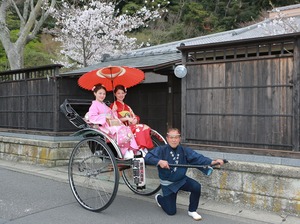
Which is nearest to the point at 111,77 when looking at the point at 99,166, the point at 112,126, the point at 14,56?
the point at 112,126

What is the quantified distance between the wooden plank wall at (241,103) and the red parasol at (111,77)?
3.28ft

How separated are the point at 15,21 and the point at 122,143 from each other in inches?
1008

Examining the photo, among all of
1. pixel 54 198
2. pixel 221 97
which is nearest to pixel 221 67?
pixel 221 97

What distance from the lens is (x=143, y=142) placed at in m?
5.21

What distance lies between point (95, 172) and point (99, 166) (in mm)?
308

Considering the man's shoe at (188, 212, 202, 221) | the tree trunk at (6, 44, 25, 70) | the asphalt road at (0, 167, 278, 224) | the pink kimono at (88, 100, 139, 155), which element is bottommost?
the asphalt road at (0, 167, 278, 224)

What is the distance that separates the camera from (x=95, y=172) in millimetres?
5176

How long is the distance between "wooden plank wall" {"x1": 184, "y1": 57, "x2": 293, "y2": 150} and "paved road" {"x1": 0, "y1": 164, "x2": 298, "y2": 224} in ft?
3.98

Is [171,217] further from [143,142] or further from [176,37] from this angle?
[176,37]

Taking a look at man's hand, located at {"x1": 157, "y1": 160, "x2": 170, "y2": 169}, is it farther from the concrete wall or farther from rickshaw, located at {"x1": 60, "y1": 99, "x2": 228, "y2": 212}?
the concrete wall

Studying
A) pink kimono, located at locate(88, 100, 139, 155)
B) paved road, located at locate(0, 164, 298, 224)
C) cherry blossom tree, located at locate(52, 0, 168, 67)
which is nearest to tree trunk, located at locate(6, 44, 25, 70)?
cherry blossom tree, located at locate(52, 0, 168, 67)

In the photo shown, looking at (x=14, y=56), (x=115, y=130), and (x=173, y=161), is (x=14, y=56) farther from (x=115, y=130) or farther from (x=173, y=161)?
(x=173, y=161)

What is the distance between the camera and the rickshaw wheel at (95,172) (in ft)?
16.0

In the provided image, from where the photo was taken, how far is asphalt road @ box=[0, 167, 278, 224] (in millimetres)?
4664
